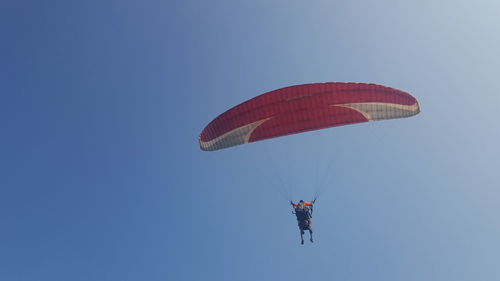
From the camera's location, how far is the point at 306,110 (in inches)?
1041

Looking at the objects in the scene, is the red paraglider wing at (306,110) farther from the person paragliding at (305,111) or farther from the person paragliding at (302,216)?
the person paragliding at (302,216)

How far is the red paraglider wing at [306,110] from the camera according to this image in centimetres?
2573

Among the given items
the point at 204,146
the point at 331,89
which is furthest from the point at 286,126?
the point at 204,146

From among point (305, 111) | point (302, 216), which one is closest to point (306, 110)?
point (305, 111)

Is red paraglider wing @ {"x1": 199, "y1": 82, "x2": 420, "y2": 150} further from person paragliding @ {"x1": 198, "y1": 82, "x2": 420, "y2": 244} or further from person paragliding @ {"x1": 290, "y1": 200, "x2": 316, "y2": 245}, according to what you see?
person paragliding @ {"x1": 290, "y1": 200, "x2": 316, "y2": 245}

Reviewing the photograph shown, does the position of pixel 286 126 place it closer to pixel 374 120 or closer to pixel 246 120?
pixel 246 120

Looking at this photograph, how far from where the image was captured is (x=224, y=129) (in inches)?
1072

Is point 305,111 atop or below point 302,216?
atop

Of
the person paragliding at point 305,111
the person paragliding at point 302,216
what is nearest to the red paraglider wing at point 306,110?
the person paragliding at point 305,111

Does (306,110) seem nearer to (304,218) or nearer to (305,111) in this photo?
(305,111)

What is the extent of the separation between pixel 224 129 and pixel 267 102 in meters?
3.05

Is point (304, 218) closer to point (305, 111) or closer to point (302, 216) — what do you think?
point (302, 216)

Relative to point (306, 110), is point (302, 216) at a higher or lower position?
lower

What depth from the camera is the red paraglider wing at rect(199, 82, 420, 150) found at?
2573 centimetres
